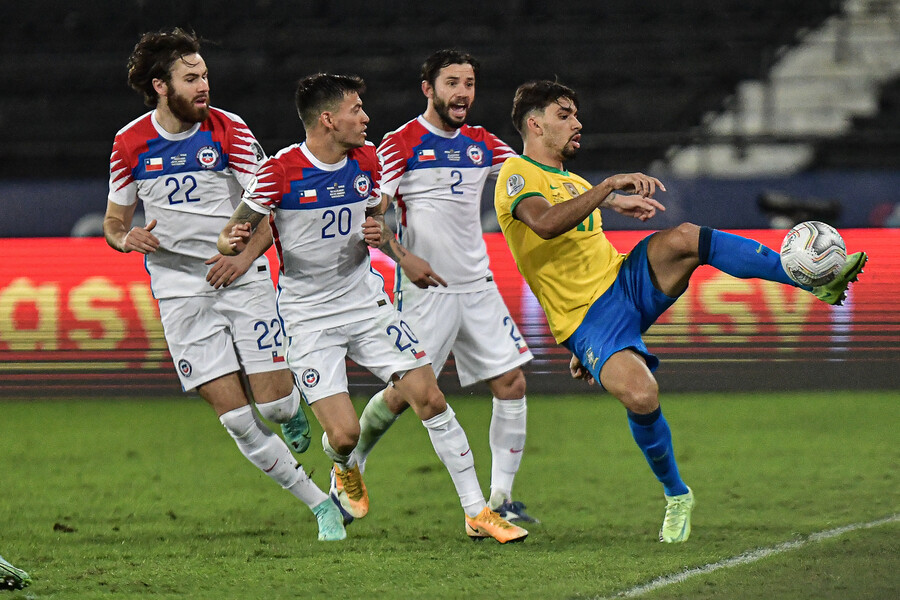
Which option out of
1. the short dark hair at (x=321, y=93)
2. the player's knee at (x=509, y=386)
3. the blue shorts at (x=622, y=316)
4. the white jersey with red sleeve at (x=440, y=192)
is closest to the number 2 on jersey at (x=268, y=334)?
the white jersey with red sleeve at (x=440, y=192)

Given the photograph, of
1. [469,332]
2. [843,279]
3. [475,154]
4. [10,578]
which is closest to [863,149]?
[475,154]

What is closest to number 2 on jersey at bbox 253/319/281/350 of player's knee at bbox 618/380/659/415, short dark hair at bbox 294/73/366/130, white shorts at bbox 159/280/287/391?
white shorts at bbox 159/280/287/391

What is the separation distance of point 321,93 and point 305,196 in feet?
1.36

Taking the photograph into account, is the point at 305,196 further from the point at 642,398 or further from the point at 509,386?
the point at 642,398

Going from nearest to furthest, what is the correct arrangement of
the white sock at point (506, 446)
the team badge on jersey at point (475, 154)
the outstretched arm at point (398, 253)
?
the outstretched arm at point (398, 253), the white sock at point (506, 446), the team badge on jersey at point (475, 154)

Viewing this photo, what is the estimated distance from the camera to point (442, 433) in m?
5.08

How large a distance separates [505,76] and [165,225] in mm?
8885

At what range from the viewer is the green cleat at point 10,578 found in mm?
4059

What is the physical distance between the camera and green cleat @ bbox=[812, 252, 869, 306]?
4.55 metres

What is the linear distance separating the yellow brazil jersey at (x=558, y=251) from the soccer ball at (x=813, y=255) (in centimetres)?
84

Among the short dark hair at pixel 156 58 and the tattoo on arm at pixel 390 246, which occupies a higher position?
the short dark hair at pixel 156 58

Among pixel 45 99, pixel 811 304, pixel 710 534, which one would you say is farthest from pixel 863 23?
pixel 710 534

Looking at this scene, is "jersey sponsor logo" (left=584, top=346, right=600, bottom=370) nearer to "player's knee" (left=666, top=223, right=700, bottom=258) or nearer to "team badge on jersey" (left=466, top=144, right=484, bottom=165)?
"player's knee" (left=666, top=223, right=700, bottom=258)

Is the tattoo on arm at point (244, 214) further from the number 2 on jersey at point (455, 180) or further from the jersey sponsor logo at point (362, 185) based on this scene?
the number 2 on jersey at point (455, 180)
